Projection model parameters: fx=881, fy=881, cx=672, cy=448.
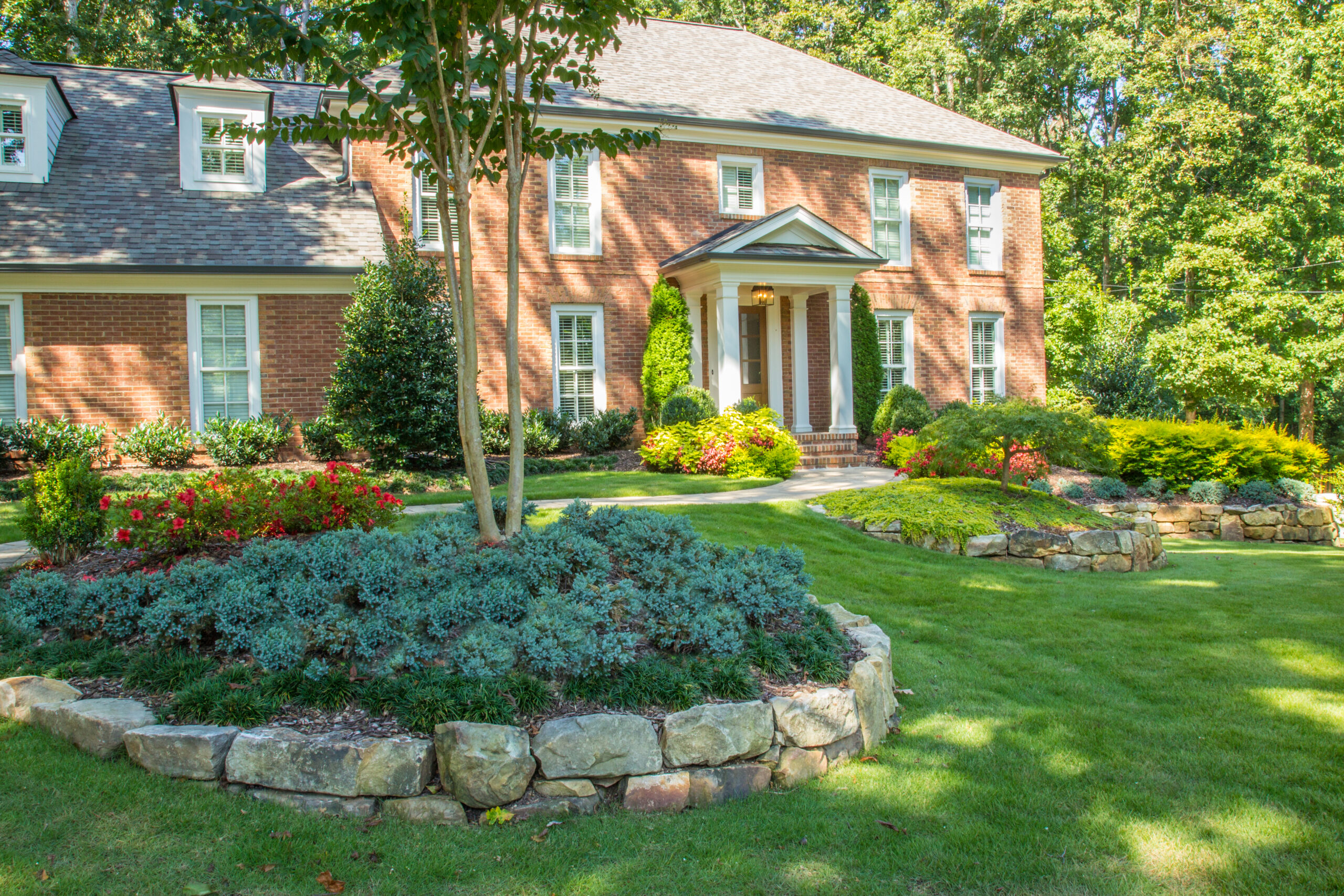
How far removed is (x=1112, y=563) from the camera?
7844mm

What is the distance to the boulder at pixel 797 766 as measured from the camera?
3518 millimetres

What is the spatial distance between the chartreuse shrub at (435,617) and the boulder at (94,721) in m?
0.17

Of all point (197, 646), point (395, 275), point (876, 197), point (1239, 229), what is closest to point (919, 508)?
point (197, 646)

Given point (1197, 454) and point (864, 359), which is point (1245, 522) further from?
point (864, 359)

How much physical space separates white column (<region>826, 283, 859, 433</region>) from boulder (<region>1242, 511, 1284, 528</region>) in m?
6.01

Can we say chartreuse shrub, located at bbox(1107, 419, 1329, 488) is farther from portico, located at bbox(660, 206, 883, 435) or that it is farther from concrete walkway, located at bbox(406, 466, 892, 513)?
portico, located at bbox(660, 206, 883, 435)

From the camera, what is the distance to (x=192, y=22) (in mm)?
21969

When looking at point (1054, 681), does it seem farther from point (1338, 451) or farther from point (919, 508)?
point (1338, 451)

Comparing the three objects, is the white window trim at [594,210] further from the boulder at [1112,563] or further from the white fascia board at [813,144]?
the boulder at [1112,563]

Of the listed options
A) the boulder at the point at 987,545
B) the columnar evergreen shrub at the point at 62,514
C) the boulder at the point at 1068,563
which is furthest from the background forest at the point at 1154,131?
the columnar evergreen shrub at the point at 62,514

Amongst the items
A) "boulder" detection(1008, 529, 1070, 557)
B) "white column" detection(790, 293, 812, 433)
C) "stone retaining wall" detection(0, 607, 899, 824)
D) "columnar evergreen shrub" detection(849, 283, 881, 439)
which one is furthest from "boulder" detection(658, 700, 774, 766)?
"columnar evergreen shrub" detection(849, 283, 881, 439)

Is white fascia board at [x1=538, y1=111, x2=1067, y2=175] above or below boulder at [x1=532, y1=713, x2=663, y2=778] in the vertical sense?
above

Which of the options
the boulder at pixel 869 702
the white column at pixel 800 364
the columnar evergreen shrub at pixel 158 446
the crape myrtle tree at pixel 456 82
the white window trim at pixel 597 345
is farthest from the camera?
the white column at pixel 800 364

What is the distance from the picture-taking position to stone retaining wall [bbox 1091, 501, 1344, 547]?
11188 mm
